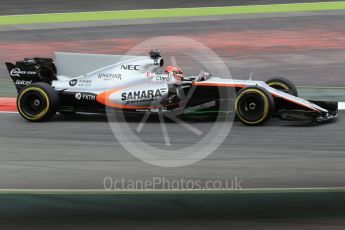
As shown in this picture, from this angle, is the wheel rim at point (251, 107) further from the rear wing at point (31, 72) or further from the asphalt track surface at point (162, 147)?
the rear wing at point (31, 72)

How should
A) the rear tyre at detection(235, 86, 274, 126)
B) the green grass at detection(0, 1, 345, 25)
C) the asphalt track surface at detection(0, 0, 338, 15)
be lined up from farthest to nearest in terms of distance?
the asphalt track surface at detection(0, 0, 338, 15) < the green grass at detection(0, 1, 345, 25) < the rear tyre at detection(235, 86, 274, 126)

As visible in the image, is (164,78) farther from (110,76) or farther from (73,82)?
(73,82)

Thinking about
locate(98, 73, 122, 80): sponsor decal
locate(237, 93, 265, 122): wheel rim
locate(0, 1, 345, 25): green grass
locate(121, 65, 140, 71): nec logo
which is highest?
locate(0, 1, 345, 25): green grass

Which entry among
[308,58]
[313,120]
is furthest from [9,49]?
[313,120]

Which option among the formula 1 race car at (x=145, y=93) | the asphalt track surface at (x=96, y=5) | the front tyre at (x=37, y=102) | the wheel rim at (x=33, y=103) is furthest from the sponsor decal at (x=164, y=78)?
the asphalt track surface at (x=96, y=5)

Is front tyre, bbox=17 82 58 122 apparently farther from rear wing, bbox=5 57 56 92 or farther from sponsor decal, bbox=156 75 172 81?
sponsor decal, bbox=156 75 172 81

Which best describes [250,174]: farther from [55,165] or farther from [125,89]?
[125,89]

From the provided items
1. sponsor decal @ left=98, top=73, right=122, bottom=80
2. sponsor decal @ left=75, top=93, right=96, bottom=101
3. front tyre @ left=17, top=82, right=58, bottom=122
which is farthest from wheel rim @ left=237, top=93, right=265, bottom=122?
front tyre @ left=17, top=82, right=58, bottom=122

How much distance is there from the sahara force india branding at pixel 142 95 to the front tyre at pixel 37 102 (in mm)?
1068

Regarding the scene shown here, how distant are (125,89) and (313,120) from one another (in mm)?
2737

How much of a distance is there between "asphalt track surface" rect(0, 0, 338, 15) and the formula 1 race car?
48.3ft

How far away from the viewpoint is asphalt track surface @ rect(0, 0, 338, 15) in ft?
85.7

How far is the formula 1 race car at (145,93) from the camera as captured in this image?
1057cm

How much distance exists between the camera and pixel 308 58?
17.3m
